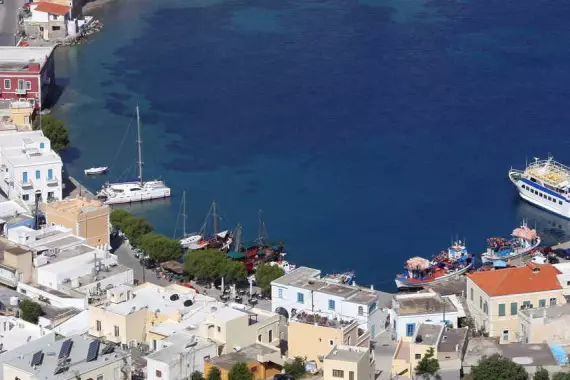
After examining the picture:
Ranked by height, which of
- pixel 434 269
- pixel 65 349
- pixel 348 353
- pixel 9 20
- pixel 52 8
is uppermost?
pixel 52 8

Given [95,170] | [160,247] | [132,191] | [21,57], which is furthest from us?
[21,57]

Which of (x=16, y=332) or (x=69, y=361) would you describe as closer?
(x=69, y=361)

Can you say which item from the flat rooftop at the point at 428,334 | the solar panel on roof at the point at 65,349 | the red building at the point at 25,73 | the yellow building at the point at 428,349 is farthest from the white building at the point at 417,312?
the red building at the point at 25,73

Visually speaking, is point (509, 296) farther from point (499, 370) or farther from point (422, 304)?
point (499, 370)

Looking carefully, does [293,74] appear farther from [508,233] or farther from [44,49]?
[508,233]

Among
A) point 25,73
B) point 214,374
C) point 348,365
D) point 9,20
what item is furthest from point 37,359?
point 9,20

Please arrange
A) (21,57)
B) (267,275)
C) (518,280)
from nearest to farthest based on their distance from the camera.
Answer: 1. (518,280)
2. (267,275)
3. (21,57)

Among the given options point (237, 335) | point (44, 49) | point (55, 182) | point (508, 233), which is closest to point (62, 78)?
point (44, 49)

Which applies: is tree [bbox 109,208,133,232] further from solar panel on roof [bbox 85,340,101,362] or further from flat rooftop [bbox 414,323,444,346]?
flat rooftop [bbox 414,323,444,346]
